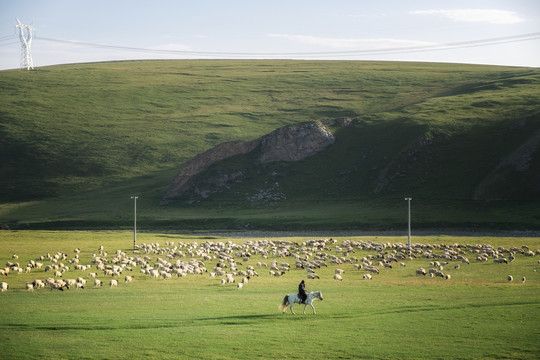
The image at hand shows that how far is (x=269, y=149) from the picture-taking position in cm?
11900

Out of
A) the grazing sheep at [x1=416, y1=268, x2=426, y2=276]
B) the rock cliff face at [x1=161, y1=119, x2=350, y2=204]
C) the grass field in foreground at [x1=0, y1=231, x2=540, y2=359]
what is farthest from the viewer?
the rock cliff face at [x1=161, y1=119, x2=350, y2=204]

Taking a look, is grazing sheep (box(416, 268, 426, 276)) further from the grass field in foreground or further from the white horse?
the white horse

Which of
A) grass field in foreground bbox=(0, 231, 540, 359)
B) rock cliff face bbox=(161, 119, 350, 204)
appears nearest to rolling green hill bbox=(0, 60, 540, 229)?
rock cliff face bbox=(161, 119, 350, 204)

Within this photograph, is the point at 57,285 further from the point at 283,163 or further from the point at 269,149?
the point at 269,149

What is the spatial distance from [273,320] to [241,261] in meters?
23.2

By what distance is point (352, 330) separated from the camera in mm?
21391

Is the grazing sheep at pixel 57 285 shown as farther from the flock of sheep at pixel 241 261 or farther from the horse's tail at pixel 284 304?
the horse's tail at pixel 284 304

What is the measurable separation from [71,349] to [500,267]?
3119cm

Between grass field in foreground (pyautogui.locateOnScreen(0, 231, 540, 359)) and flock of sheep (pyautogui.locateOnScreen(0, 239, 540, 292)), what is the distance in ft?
3.38

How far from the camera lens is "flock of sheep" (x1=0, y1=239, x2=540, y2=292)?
36750 mm

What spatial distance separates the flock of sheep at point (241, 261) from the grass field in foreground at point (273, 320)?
1.03m

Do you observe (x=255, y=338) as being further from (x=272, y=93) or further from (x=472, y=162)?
(x=272, y=93)

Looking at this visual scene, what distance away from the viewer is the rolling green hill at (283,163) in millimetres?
89438

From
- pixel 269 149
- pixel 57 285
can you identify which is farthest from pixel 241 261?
pixel 269 149
